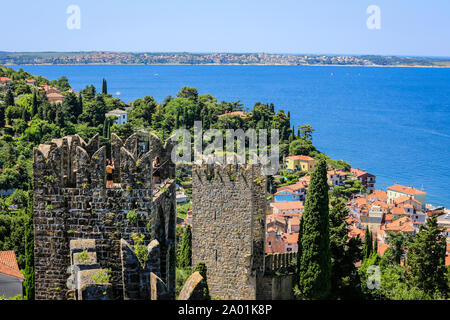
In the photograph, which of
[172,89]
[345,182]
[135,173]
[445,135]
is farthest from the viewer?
[172,89]

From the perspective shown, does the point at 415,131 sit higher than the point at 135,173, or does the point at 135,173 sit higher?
the point at 135,173

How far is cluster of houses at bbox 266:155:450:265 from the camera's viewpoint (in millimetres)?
57938

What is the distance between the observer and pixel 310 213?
19.8 m

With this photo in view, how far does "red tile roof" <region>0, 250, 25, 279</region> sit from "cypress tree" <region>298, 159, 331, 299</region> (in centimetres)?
1196

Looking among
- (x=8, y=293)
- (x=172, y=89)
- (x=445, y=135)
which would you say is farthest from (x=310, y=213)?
(x=172, y=89)

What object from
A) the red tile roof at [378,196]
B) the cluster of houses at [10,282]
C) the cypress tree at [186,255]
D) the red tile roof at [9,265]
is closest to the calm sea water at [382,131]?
the red tile roof at [378,196]

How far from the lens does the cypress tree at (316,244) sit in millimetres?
19250

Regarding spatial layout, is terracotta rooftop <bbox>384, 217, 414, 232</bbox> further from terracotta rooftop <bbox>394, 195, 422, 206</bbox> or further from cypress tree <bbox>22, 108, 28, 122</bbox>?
cypress tree <bbox>22, 108, 28, 122</bbox>

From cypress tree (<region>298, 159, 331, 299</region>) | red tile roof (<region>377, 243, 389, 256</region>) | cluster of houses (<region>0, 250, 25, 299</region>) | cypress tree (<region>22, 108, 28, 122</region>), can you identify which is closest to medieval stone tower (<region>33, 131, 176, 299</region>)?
cypress tree (<region>298, 159, 331, 299</region>)

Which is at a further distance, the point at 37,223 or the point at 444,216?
the point at 444,216

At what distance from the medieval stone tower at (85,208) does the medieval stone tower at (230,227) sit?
33.1 ft

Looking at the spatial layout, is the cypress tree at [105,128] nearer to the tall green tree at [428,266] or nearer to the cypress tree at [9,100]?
the cypress tree at [9,100]

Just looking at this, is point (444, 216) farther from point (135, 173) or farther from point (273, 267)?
point (135, 173)
